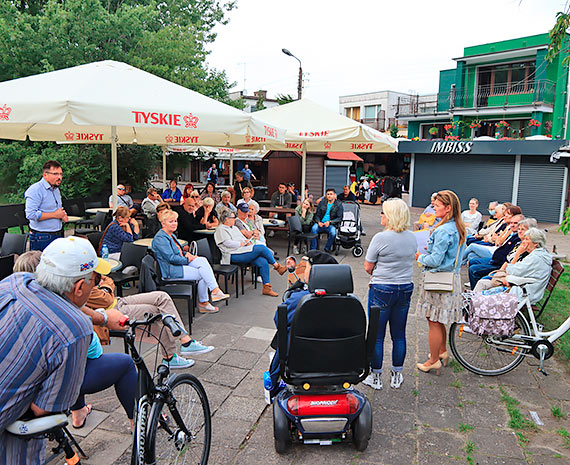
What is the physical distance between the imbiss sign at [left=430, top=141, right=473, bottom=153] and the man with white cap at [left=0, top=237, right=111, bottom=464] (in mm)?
20063

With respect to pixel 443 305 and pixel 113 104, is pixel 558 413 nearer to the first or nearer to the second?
pixel 443 305

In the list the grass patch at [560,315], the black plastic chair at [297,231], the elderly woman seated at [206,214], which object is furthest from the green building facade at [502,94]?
the elderly woman seated at [206,214]

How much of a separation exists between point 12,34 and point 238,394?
12141mm

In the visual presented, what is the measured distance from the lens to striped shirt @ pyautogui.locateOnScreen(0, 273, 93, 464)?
1846 millimetres

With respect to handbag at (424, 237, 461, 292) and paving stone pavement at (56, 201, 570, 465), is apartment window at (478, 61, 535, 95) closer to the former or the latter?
handbag at (424, 237, 461, 292)

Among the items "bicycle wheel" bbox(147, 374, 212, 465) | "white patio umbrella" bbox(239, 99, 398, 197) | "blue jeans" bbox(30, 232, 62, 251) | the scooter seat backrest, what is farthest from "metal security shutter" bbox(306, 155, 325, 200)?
"bicycle wheel" bbox(147, 374, 212, 465)

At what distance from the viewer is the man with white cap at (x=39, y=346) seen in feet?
6.06

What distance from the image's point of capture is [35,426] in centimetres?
187

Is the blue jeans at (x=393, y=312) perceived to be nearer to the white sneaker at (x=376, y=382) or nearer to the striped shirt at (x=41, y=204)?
the white sneaker at (x=376, y=382)

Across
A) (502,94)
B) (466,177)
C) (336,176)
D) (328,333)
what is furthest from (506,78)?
(328,333)

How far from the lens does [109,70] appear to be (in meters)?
5.76

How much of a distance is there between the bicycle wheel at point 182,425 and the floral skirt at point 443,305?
2.30 metres

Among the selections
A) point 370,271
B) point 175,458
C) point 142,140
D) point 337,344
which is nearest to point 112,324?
point 175,458

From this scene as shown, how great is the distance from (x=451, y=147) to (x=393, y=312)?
17945mm
